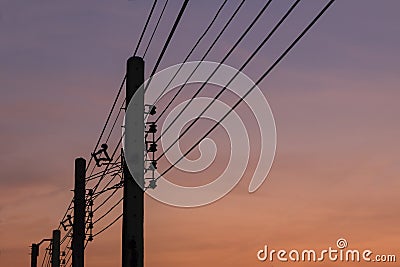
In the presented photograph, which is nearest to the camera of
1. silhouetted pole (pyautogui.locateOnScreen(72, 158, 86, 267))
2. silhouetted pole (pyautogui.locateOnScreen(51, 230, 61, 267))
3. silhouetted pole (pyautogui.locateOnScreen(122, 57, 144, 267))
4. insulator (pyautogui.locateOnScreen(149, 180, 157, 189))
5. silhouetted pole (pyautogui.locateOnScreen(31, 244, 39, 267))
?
silhouetted pole (pyautogui.locateOnScreen(122, 57, 144, 267))

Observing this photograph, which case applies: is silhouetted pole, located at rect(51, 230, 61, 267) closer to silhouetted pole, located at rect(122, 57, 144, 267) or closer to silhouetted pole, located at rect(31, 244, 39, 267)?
silhouetted pole, located at rect(31, 244, 39, 267)

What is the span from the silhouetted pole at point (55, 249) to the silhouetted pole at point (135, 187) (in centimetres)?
3262

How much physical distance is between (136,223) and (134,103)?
10.4ft

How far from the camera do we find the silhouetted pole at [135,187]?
22453 mm

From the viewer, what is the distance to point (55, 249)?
5528cm

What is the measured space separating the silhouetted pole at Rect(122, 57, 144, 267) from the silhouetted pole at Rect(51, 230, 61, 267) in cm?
3262

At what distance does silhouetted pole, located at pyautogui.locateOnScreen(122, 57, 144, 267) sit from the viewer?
2245cm

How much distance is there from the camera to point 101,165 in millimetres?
30734

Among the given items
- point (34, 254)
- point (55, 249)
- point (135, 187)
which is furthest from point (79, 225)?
point (34, 254)

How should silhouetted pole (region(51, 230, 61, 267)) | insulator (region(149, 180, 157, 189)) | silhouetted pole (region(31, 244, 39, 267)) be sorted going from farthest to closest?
silhouetted pole (region(31, 244, 39, 267)) < silhouetted pole (region(51, 230, 61, 267)) < insulator (region(149, 180, 157, 189))

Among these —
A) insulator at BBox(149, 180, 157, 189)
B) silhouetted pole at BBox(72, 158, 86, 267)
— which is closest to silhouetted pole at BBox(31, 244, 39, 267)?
silhouetted pole at BBox(72, 158, 86, 267)

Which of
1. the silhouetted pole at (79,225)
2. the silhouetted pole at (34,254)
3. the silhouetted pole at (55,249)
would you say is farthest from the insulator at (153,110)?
the silhouetted pole at (34,254)

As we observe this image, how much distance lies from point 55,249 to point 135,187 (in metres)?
33.5

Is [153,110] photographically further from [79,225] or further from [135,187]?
[79,225]
